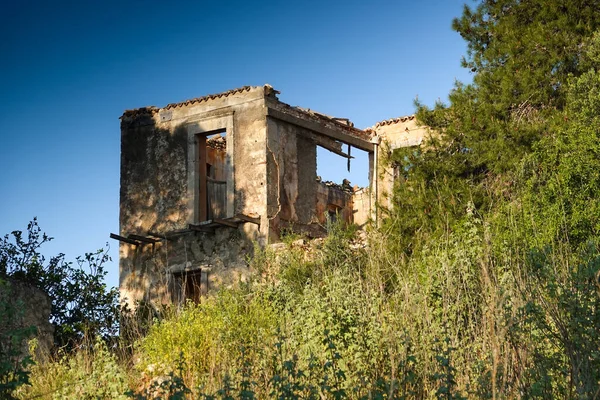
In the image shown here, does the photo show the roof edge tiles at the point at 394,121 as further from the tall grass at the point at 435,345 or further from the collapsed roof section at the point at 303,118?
the tall grass at the point at 435,345

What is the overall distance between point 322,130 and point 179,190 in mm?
3266

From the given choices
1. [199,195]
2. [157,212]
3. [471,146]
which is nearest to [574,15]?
[471,146]

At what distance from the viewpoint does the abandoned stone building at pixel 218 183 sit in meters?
16.8

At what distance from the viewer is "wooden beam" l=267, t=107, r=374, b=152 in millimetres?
17109

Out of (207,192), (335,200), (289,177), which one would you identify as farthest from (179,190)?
(335,200)

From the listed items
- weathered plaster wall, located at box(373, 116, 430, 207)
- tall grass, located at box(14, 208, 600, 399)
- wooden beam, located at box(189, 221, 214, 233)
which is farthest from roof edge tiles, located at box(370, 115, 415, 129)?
tall grass, located at box(14, 208, 600, 399)

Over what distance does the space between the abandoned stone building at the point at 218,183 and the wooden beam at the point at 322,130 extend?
0.08 ft

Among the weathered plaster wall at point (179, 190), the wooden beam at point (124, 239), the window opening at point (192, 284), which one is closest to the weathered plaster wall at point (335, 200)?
the weathered plaster wall at point (179, 190)

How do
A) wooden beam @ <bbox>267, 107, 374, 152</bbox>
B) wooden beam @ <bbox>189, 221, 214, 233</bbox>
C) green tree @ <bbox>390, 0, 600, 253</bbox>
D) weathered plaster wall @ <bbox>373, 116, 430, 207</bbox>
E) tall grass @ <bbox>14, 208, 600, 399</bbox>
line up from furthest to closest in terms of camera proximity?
weathered plaster wall @ <bbox>373, 116, 430, 207</bbox> → wooden beam @ <bbox>267, 107, 374, 152</bbox> → wooden beam @ <bbox>189, 221, 214, 233</bbox> → green tree @ <bbox>390, 0, 600, 253</bbox> → tall grass @ <bbox>14, 208, 600, 399</bbox>

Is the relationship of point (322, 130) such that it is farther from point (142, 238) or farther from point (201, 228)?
point (142, 238)

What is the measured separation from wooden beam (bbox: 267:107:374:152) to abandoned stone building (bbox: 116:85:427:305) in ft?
0.08

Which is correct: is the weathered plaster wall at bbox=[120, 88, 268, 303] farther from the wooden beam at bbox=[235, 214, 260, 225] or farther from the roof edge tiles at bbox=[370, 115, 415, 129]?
the roof edge tiles at bbox=[370, 115, 415, 129]

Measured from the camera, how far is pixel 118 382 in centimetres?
690

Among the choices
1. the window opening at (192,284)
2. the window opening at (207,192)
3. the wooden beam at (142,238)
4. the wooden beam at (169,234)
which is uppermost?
the window opening at (207,192)
